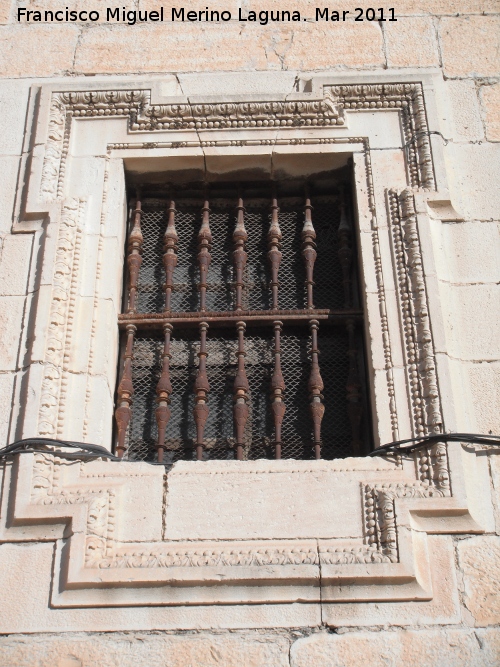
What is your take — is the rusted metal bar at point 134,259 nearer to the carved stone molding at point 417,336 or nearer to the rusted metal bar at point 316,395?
the rusted metal bar at point 316,395

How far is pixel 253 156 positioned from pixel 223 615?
2624 millimetres

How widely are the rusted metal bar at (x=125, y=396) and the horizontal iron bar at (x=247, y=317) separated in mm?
131

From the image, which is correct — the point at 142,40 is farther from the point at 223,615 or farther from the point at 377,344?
the point at 223,615

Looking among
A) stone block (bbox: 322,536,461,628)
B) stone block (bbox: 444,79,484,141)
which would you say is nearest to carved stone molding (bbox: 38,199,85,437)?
stone block (bbox: 322,536,461,628)

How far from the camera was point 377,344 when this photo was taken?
16.1 ft

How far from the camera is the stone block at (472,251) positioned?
5.08 meters

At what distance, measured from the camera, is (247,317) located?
17.0 feet

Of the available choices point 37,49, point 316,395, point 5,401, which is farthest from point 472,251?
point 37,49

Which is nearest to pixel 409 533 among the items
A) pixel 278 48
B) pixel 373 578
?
pixel 373 578

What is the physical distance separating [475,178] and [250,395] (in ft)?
5.72

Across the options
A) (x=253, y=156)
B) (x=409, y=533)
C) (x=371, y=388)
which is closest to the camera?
(x=409, y=533)

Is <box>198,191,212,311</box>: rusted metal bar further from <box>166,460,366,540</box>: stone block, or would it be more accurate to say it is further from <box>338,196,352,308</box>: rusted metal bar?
<box>166,460,366,540</box>: stone block

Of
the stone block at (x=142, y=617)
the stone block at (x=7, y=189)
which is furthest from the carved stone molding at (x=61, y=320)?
the stone block at (x=142, y=617)

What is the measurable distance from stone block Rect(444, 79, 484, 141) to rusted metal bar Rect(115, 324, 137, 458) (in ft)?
7.15
